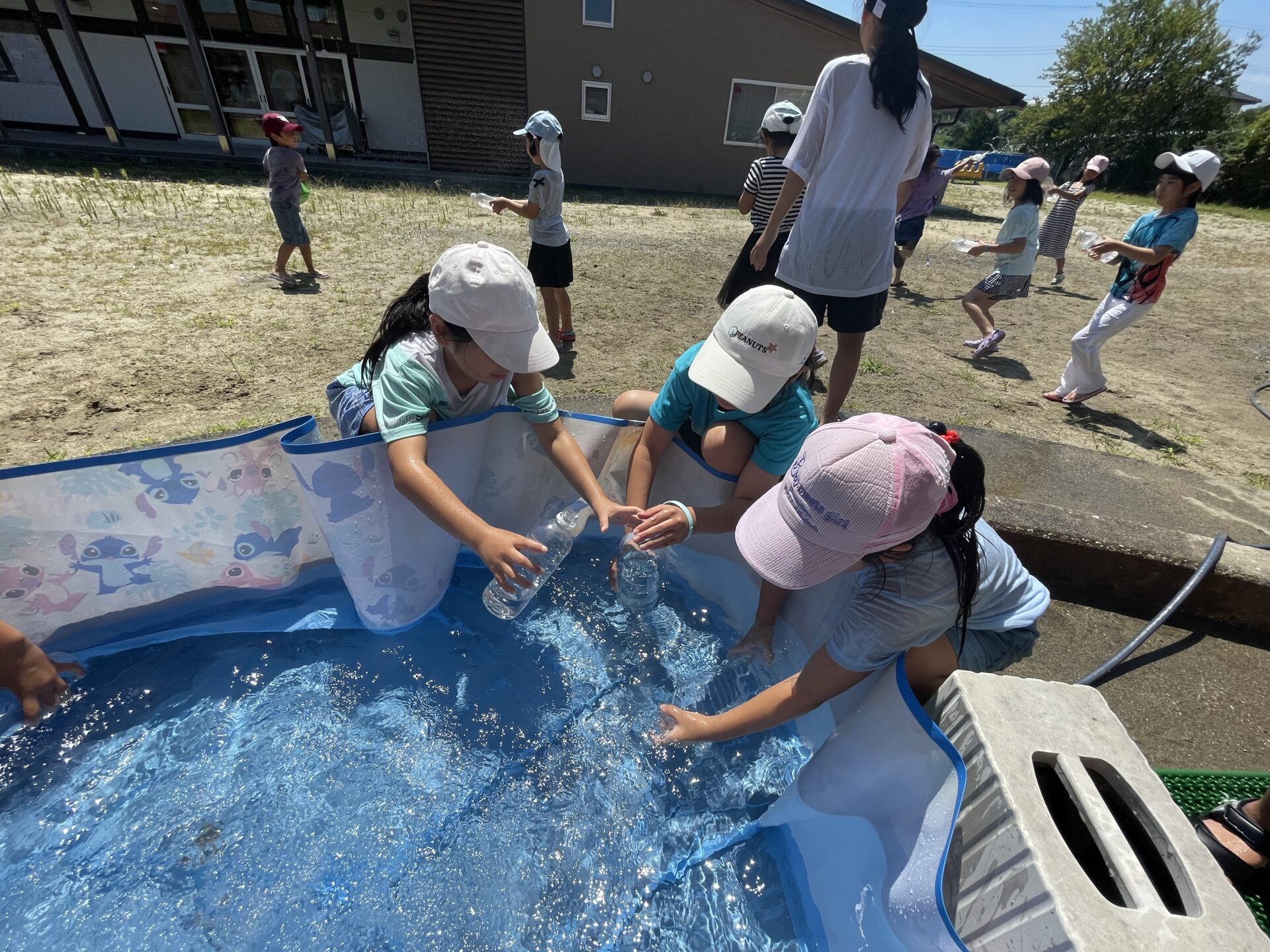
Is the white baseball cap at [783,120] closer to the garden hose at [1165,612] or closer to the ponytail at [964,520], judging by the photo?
the garden hose at [1165,612]

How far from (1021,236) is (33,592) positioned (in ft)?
22.0

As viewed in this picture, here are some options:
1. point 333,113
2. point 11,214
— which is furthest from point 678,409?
point 333,113

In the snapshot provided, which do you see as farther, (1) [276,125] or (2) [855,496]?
(1) [276,125]

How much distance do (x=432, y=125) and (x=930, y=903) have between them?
15.8m

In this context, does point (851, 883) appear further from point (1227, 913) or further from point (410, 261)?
point (410, 261)

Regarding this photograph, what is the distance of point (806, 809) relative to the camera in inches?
68.0

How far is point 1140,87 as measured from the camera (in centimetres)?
3111

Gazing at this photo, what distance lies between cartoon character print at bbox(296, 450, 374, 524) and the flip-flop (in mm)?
4985

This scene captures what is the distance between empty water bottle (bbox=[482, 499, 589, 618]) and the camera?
247 cm

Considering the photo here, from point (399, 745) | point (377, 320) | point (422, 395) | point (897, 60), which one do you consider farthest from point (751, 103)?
point (399, 745)

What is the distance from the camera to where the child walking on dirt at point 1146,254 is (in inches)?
148

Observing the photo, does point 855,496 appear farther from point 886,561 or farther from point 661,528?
point 661,528

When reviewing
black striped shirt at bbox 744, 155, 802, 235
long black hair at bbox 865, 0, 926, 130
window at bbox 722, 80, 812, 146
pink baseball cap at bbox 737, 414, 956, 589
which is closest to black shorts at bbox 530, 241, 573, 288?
black striped shirt at bbox 744, 155, 802, 235

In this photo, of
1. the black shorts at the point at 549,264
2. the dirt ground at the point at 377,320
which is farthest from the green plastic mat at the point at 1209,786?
the black shorts at the point at 549,264
